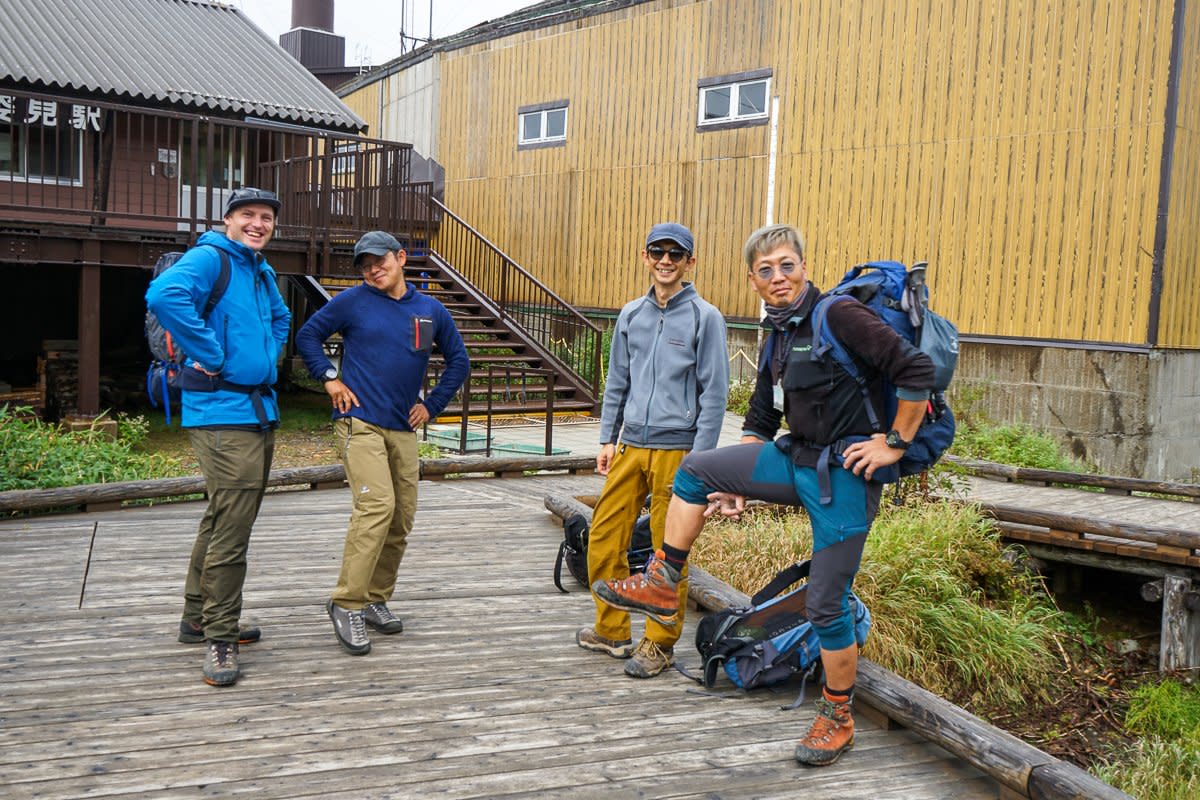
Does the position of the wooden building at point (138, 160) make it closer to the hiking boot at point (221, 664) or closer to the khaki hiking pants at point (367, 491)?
the khaki hiking pants at point (367, 491)

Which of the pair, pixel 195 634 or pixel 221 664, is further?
pixel 195 634

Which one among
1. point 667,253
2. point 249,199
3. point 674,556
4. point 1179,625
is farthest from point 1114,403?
point 249,199

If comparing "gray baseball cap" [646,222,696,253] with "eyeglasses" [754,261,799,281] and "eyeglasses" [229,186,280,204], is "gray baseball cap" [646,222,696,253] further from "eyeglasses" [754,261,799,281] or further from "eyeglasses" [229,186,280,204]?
"eyeglasses" [229,186,280,204]

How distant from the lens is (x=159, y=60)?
690 inches

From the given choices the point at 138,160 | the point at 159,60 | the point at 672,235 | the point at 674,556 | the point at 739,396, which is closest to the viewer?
the point at 674,556

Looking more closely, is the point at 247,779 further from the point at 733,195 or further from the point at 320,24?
the point at 320,24

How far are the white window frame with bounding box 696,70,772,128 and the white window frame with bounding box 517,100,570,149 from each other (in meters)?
3.04

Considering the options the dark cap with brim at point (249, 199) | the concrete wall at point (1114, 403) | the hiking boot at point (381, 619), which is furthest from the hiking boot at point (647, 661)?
the concrete wall at point (1114, 403)

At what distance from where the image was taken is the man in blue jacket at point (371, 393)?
495cm

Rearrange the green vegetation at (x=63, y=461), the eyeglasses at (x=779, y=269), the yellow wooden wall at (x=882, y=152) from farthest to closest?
1. the yellow wooden wall at (x=882, y=152)
2. the green vegetation at (x=63, y=461)
3. the eyeglasses at (x=779, y=269)

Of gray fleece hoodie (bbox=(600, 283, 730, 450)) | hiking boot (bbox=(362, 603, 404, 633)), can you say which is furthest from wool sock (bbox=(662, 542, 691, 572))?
hiking boot (bbox=(362, 603, 404, 633))

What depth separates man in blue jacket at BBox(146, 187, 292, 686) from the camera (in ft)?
14.7

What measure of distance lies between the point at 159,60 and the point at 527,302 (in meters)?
7.26

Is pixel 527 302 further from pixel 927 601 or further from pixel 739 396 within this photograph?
pixel 927 601
